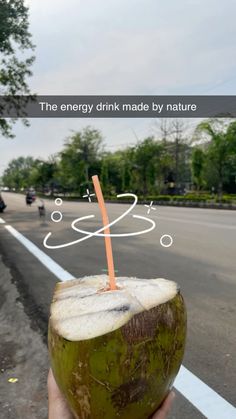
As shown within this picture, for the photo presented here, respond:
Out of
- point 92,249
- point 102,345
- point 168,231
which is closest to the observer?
point 102,345

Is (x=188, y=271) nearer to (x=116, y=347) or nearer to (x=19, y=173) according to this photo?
(x=116, y=347)

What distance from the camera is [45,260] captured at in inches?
359

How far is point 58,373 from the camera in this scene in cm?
100

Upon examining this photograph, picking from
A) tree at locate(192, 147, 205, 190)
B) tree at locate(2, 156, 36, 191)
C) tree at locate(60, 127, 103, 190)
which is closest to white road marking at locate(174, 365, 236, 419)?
tree at locate(192, 147, 205, 190)

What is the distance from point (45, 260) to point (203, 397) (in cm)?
635

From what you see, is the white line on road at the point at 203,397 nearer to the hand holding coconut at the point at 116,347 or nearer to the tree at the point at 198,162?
the hand holding coconut at the point at 116,347

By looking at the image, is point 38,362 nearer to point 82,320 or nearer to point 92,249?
point 82,320

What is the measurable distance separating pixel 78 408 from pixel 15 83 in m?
24.7

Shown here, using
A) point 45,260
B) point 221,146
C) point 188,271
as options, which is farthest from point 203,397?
point 221,146

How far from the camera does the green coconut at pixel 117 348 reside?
913 mm

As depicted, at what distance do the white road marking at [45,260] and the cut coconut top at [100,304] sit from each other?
19.4ft

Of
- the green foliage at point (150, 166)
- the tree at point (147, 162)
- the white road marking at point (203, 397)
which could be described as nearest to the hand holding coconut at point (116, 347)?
the white road marking at point (203, 397)

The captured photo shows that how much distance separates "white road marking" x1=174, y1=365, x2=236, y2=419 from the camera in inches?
113

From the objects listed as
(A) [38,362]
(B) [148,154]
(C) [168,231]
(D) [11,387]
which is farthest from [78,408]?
(B) [148,154]
